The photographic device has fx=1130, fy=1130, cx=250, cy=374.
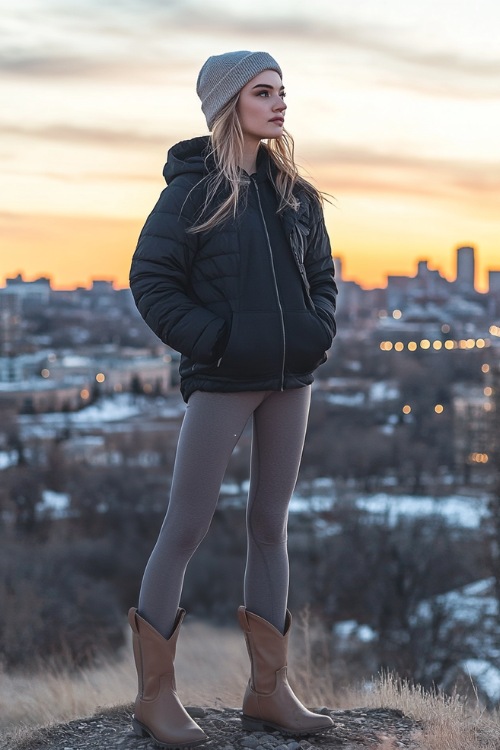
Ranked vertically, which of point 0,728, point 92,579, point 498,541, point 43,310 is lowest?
point 92,579

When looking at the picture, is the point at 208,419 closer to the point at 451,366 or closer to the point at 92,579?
the point at 92,579

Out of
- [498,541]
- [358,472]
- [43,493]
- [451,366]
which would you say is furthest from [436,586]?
[451,366]

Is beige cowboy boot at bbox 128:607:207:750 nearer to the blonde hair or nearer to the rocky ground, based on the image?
the rocky ground

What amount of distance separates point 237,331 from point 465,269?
372 ft

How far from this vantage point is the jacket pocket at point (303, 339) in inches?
83.3

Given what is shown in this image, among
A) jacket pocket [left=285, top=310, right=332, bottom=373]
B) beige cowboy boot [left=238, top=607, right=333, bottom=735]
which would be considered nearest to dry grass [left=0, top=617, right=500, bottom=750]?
beige cowboy boot [left=238, top=607, right=333, bottom=735]

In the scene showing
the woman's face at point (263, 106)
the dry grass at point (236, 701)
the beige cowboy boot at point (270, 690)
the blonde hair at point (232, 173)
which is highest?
the woman's face at point (263, 106)

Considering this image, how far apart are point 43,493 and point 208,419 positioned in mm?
26815

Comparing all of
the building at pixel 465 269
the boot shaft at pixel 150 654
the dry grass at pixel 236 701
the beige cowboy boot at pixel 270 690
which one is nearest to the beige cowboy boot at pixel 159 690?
the boot shaft at pixel 150 654

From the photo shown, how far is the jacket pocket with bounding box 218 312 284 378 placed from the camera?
2.08 meters

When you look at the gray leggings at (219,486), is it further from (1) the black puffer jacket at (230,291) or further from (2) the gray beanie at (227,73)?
(2) the gray beanie at (227,73)

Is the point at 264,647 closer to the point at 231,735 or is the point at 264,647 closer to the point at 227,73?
the point at 231,735

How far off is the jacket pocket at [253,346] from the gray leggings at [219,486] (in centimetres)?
7

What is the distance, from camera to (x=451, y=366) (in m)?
61.6
